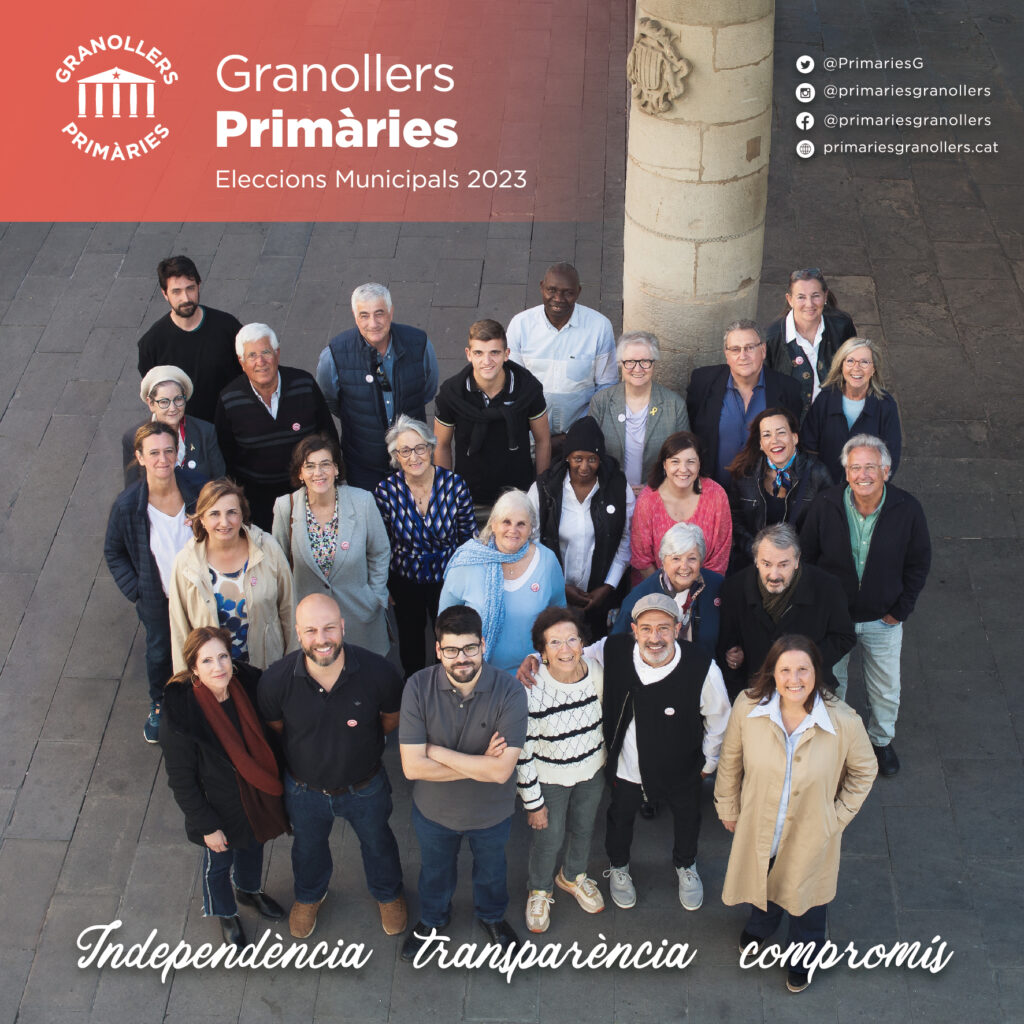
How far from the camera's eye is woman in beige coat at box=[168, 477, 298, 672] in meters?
6.11

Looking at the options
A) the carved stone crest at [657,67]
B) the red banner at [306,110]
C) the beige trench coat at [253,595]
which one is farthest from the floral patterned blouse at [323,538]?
the red banner at [306,110]

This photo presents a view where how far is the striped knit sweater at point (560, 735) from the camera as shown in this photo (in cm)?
569

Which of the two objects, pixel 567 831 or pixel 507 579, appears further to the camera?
pixel 567 831

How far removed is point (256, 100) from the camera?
44.0 ft

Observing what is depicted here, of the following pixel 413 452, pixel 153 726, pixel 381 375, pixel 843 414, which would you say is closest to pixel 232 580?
pixel 413 452

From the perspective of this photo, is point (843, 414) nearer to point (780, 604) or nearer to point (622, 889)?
point (780, 604)

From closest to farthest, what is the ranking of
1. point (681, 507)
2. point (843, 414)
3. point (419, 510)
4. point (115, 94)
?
point (681, 507), point (419, 510), point (843, 414), point (115, 94)

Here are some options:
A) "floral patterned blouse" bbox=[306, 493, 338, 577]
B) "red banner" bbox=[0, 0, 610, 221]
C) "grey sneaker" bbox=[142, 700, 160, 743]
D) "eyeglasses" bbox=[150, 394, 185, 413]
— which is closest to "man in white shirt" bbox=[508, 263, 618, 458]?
"floral patterned blouse" bbox=[306, 493, 338, 577]

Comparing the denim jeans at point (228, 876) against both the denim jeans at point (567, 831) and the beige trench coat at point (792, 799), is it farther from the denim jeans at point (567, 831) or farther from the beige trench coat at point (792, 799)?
the beige trench coat at point (792, 799)

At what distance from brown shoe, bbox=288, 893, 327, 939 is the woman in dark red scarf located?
36cm

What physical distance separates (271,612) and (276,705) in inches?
34.2

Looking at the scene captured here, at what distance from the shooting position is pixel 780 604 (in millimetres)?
6094

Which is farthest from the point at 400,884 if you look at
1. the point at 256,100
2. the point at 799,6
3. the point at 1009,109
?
the point at 799,6

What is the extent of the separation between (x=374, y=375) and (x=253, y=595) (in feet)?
5.60
